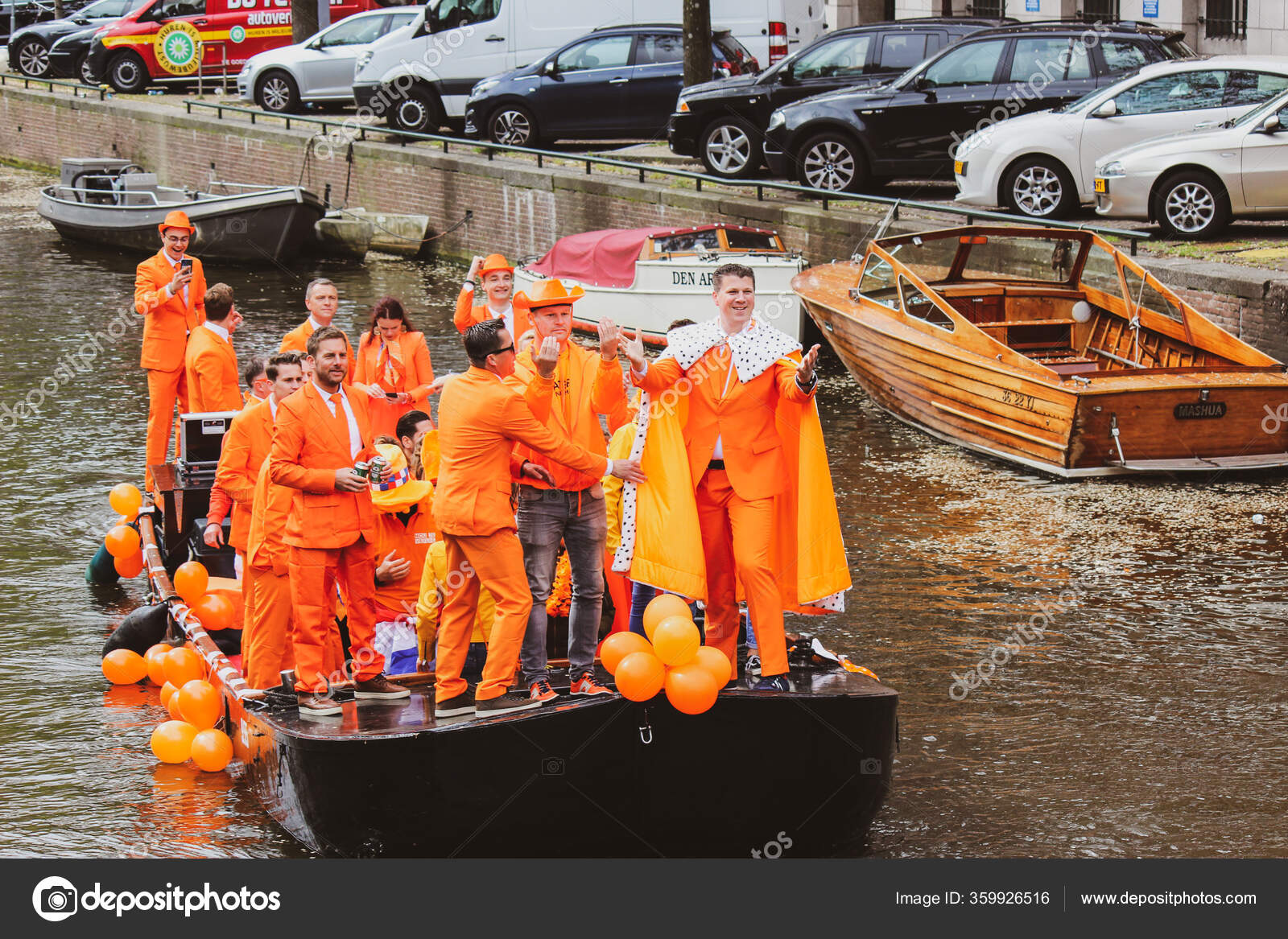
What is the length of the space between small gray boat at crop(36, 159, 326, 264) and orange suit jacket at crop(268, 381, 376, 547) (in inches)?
686

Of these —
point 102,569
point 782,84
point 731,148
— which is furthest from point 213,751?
point 782,84

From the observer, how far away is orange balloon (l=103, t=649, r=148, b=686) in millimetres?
9461

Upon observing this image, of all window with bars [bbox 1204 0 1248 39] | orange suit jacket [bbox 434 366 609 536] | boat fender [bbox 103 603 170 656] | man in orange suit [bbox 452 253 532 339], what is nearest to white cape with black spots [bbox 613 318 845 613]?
orange suit jacket [bbox 434 366 609 536]

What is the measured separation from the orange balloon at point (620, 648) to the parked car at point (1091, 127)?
39.5 feet

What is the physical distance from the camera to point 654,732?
6.62 metres

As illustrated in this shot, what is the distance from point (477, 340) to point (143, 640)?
3.94 m

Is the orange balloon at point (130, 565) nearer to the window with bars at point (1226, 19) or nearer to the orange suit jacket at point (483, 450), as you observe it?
the orange suit jacket at point (483, 450)

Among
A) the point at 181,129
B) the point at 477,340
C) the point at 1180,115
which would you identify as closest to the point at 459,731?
the point at 477,340

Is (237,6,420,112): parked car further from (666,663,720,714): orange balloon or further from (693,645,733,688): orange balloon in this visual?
(666,663,720,714): orange balloon

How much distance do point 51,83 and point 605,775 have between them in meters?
30.4

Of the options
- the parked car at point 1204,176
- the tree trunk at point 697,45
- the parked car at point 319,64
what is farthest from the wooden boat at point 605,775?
the parked car at point 319,64

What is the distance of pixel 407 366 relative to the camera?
1105 cm

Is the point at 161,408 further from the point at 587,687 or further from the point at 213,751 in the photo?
the point at 587,687

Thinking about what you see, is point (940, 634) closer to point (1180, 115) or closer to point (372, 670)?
point (372, 670)
